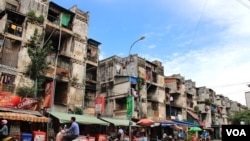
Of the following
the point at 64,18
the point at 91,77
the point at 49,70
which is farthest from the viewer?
the point at 91,77

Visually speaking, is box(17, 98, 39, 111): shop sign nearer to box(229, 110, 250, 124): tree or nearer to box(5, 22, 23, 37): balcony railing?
box(5, 22, 23, 37): balcony railing

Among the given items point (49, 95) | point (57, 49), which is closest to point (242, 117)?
point (57, 49)

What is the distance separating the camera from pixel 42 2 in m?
28.2

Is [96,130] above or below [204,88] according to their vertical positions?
below

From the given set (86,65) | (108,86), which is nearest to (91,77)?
(86,65)

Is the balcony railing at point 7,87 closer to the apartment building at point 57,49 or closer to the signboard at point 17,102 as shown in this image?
the apartment building at point 57,49

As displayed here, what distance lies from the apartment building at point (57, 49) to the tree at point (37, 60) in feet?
1.38

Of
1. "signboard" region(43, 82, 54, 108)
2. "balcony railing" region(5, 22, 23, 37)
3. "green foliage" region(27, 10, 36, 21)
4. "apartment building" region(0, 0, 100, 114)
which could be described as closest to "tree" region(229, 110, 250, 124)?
"apartment building" region(0, 0, 100, 114)

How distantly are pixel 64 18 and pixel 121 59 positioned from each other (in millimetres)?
13505

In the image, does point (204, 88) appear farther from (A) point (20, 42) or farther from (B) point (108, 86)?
(A) point (20, 42)

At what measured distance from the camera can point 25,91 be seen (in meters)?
23.9

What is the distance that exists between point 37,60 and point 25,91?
134 inches

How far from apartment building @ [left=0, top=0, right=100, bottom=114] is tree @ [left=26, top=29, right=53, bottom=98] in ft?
1.38

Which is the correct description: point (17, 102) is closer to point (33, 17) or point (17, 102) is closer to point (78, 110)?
point (78, 110)
